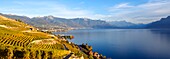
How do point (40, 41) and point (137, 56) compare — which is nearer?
point (40, 41)

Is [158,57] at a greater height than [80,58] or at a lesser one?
lesser

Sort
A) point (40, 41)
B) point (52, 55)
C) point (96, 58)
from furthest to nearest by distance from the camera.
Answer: point (96, 58), point (40, 41), point (52, 55)

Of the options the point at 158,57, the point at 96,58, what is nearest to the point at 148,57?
the point at 158,57

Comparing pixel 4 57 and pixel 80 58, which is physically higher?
pixel 4 57

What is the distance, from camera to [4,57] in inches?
2430

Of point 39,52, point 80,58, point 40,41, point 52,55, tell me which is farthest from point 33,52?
point 40,41

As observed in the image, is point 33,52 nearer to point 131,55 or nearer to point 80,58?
point 80,58

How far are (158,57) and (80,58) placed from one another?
6664 centimetres

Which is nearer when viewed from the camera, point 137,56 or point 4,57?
point 4,57

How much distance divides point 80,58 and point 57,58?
1561 centimetres

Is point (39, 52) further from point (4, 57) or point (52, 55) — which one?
point (4, 57)

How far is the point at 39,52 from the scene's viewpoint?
6975cm

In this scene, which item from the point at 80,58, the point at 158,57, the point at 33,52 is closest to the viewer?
the point at 33,52

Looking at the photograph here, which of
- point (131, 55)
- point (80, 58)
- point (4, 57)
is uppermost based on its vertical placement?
point (4, 57)
